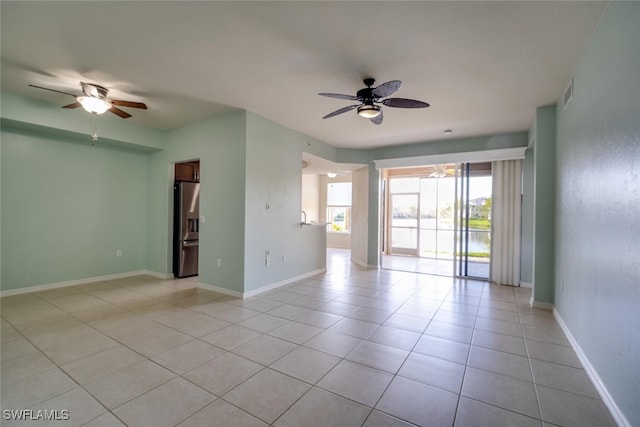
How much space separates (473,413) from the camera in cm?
184

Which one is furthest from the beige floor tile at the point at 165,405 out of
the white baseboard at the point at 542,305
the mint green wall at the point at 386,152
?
the mint green wall at the point at 386,152

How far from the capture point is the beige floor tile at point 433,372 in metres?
2.16

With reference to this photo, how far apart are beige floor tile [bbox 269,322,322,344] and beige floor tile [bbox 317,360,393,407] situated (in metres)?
0.60

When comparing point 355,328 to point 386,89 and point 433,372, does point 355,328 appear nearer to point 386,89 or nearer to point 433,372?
point 433,372

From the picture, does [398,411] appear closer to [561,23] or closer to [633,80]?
[633,80]

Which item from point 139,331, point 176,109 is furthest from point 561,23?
point 139,331

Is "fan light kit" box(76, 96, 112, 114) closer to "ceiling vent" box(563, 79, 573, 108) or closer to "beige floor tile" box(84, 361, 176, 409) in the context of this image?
"beige floor tile" box(84, 361, 176, 409)

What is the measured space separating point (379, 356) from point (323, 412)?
893 millimetres

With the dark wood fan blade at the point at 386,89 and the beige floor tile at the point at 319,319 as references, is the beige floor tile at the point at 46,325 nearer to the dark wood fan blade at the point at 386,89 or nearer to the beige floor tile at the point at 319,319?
the beige floor tile at the point at 319,319

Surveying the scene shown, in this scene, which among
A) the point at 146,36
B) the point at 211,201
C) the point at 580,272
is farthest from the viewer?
the point at 211,201

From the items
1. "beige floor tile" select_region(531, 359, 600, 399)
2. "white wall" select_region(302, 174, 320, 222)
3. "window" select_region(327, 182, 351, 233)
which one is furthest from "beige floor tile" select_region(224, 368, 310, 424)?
"window" select_region(327, 182, 351, 233)

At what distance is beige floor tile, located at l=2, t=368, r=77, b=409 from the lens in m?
1.90

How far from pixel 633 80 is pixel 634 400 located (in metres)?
1.90

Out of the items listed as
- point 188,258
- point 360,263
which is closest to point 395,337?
point 360,263
